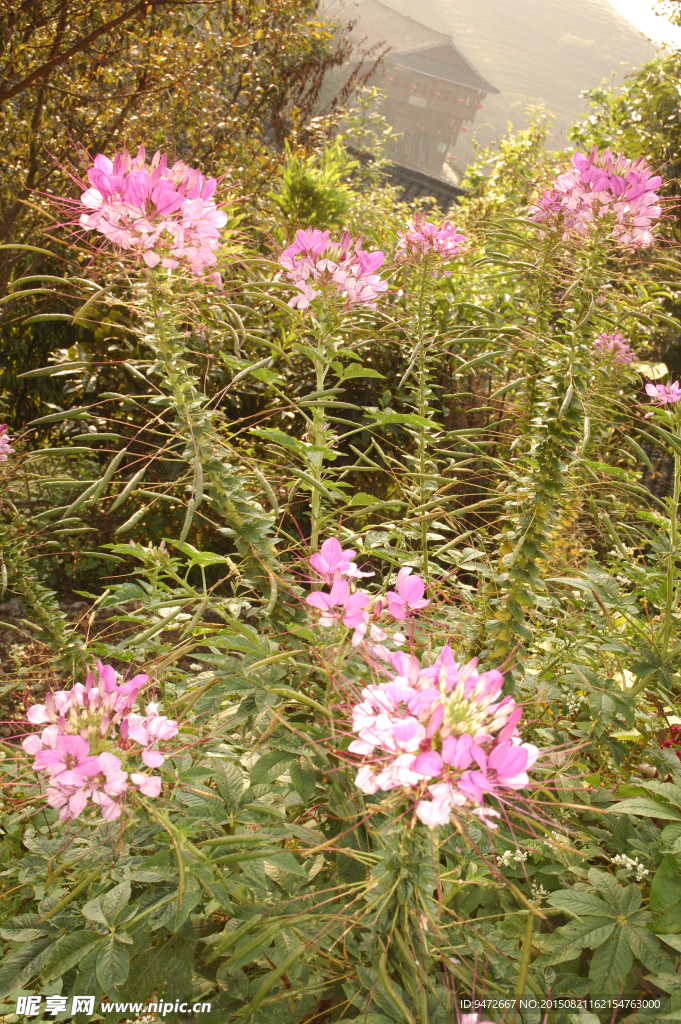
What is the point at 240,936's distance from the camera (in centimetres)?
80

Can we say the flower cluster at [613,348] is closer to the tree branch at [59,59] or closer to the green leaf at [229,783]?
the green leaf at [229,783]

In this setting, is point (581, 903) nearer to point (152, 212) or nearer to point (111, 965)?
point (111, 965)

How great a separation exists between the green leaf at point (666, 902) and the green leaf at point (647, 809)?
0.08 meters

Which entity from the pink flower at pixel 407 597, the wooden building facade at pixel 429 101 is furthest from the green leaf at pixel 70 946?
the wooden building facade at pixel 429 101

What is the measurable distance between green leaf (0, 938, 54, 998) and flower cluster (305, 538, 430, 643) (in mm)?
609

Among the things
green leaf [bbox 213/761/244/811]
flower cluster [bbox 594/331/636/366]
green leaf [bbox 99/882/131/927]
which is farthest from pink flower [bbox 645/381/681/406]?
green leaf [bbox 99/882/131/927]

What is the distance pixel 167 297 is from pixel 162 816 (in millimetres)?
805

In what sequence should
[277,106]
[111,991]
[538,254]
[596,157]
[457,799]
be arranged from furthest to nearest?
[277,106] < [538,254] < [596,157] < [111,991] < [457,799]

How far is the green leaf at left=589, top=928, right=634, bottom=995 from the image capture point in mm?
886

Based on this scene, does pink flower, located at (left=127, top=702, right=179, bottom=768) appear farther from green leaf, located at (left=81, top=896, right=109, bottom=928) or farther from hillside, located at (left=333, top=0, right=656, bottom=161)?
hillside, located at (left=333, top=0, right=656, bottom=161)

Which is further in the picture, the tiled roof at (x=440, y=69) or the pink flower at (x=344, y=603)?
the tiled roof at (x=440, y=69)

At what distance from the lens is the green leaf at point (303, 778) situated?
89 cm

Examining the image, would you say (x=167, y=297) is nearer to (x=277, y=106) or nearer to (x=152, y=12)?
(x=152, y=12)

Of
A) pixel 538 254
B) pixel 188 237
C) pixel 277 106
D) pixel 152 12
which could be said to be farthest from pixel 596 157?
pixel 277 106
